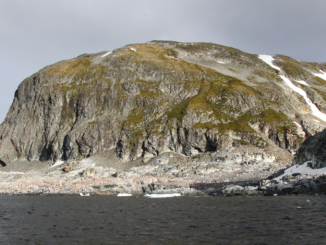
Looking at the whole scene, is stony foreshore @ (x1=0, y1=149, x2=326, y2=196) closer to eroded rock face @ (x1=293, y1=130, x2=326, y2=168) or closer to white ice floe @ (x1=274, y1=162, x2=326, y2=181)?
white ice floe @ (x1=274, y1=162, x2=326, y2=181)

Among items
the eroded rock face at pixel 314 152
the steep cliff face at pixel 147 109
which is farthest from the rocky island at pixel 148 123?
the eroded rock face at pixel 314 152

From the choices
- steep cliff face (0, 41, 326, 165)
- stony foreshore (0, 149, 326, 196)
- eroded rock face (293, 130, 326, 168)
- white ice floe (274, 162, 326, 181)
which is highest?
steep cliff face (0, 41, 326, 165)

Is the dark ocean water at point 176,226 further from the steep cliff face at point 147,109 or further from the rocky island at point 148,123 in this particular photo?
the steep cliff face at point 147,109

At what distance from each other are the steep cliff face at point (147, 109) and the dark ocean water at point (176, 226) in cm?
6282

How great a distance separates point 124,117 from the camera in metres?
109

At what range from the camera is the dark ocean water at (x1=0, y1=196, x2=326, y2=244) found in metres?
16.8

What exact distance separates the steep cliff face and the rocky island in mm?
456

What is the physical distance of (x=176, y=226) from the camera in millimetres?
20656

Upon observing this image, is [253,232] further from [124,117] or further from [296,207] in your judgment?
[124,117]

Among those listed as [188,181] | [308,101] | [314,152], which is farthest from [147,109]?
[308,101]

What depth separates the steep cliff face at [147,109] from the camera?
Result: 308 feet

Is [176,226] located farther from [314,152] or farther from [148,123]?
[148,123]

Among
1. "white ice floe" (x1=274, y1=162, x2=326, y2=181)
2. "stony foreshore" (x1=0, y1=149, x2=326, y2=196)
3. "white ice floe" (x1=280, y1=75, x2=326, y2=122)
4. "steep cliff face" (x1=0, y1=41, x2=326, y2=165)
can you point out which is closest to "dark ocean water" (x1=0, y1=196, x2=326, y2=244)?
"stony foreshore" (x1=0, y1=149, x2=326, y2=196)

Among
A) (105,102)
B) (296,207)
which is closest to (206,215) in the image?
(296,207)
